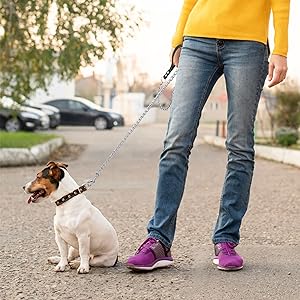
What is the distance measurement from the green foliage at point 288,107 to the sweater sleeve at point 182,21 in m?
16.3

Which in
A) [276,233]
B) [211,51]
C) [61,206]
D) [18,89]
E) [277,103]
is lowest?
[277,103]

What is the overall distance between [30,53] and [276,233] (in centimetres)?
1045

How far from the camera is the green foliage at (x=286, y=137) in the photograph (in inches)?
753

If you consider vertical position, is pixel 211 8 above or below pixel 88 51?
above

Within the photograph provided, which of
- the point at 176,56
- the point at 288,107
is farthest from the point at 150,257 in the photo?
the point at 288,107

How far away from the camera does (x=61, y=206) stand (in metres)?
4.52

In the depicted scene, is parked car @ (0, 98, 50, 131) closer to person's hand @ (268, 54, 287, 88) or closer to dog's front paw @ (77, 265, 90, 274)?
dog's front paw @ (77, 265, 90, 274)

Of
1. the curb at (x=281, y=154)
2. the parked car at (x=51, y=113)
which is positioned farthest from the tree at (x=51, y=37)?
the parked car at (x=51, y=113)

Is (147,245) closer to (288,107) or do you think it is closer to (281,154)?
(281,154)

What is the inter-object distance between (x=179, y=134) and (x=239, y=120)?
370 mm

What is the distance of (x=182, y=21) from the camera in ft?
15.7

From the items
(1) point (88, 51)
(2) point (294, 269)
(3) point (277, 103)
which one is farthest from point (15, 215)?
(3) point (277, 103)

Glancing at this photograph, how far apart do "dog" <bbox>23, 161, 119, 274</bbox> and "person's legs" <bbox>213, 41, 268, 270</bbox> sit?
27.5 inches

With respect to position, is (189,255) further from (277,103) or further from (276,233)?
(277,103)
